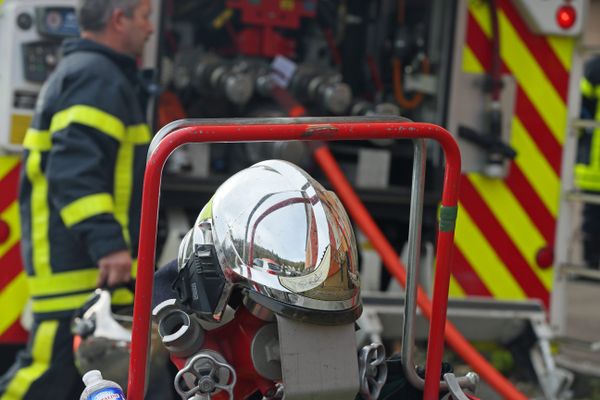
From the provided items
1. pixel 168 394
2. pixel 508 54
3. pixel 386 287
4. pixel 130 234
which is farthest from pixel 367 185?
pixel 168 394

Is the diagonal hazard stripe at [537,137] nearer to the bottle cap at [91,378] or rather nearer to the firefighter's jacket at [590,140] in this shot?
the firefighter's jacket at [590,140]

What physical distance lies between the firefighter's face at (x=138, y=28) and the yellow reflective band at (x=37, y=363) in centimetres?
87

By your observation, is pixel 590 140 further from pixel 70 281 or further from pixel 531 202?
pixel 70 281

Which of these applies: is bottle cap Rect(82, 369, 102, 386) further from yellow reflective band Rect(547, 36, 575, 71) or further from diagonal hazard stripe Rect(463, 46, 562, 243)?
yellow reflective band Rect(547, 36, 575, 71)

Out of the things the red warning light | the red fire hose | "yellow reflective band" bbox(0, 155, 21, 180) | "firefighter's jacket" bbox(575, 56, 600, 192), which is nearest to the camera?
the red fire hose

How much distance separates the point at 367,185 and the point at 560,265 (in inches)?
32.1

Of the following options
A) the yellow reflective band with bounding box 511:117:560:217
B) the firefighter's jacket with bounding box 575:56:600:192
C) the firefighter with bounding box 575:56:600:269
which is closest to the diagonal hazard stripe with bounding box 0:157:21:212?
the yellow reflective band with bounding box 511:117:560:217

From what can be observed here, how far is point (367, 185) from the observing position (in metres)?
4.65

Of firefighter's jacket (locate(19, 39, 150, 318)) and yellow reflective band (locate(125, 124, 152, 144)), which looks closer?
firefighter's jacket (locate(19, 39, 150, 318))

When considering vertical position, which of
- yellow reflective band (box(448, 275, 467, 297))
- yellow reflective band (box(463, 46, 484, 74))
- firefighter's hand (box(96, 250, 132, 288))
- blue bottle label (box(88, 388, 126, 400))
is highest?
yellow reflective band (box(463, 46, 484, 74))

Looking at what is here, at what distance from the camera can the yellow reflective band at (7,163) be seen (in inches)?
156

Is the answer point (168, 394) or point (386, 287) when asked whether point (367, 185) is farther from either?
point (168, 394)

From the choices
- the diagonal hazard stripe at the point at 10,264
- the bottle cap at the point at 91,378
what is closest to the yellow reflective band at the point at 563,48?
the diagonal hazard stripe at the point at 10,264

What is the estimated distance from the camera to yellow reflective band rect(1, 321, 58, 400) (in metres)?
3.58
